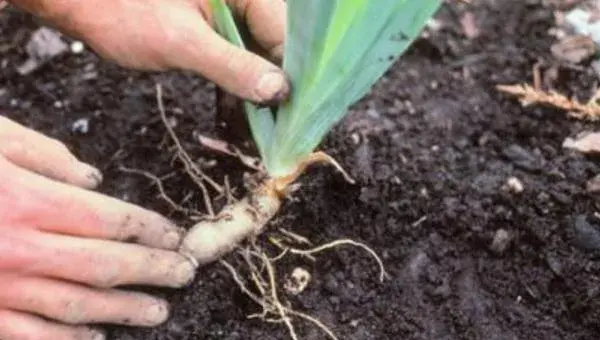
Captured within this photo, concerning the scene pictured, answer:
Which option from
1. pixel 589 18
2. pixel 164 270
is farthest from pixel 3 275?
pixel 589 18

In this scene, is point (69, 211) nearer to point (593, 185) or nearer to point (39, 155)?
point (39, 155)

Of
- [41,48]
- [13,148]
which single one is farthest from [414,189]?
[41,48]

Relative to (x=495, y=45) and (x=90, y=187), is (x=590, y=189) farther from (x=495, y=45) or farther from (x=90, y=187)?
(x=90, y=187)

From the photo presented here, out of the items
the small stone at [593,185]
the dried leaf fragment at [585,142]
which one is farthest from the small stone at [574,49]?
the small stone at [593,185]

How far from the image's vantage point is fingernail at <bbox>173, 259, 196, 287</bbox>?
1544 millimetres

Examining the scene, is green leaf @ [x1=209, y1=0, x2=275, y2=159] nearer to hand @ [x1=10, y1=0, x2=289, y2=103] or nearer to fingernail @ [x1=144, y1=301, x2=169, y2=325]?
hand @ [x1=10, y1=0, x2=289, y2=103]

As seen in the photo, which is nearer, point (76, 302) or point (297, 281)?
point (76, 302)

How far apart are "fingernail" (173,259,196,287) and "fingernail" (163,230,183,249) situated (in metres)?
0.03

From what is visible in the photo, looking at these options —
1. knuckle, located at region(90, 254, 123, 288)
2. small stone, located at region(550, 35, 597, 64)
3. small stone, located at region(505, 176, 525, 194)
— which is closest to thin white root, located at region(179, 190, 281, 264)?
knuckle, located at region(90, 254, 123, 288)

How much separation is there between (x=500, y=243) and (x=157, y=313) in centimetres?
50

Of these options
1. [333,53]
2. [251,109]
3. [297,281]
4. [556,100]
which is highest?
[333,53]

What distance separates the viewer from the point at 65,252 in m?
1.45

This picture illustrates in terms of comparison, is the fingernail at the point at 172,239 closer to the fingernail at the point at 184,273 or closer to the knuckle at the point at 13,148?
the fingernail at the point at 184,273

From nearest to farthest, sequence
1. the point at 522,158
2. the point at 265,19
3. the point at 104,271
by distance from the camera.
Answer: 1. the point at 104,271
2. the point at 265,19
3. the point at 522,158
